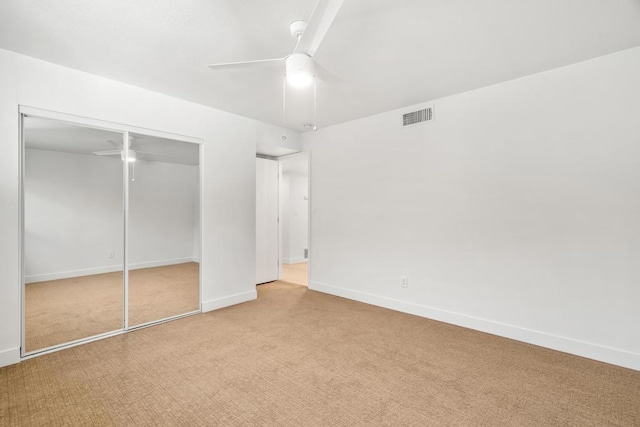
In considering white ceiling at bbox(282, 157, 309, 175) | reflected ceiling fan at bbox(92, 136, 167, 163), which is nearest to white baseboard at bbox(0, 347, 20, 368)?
reflected ceiling fan at bbox(92, 136, 167, 163)

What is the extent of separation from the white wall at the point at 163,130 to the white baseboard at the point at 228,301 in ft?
0.04

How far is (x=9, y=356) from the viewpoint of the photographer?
238cm

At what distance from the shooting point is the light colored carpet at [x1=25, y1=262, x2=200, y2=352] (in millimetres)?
2713

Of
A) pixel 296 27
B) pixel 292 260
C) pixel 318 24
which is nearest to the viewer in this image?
pixel 318 24

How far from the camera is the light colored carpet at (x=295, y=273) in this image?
5225mm

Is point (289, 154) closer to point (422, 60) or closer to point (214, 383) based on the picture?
point (422, 60)

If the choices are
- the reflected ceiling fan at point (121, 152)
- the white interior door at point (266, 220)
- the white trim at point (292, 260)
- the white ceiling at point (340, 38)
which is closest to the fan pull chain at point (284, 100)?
the white ceiling at point (340, 38)

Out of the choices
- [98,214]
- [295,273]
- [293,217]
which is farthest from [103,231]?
[293,217]

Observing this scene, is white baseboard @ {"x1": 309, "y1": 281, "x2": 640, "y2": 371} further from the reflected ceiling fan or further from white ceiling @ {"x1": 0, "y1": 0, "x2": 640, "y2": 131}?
the reflected ceiling fan

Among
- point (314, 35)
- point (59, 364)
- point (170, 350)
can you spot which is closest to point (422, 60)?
point (314, 35)

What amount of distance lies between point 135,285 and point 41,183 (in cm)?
131

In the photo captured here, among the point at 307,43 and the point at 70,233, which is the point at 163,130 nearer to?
the point at 70,233

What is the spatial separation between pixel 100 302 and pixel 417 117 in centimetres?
412

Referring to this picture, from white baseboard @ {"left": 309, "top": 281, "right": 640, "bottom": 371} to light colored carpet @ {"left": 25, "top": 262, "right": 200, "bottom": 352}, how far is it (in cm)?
229
